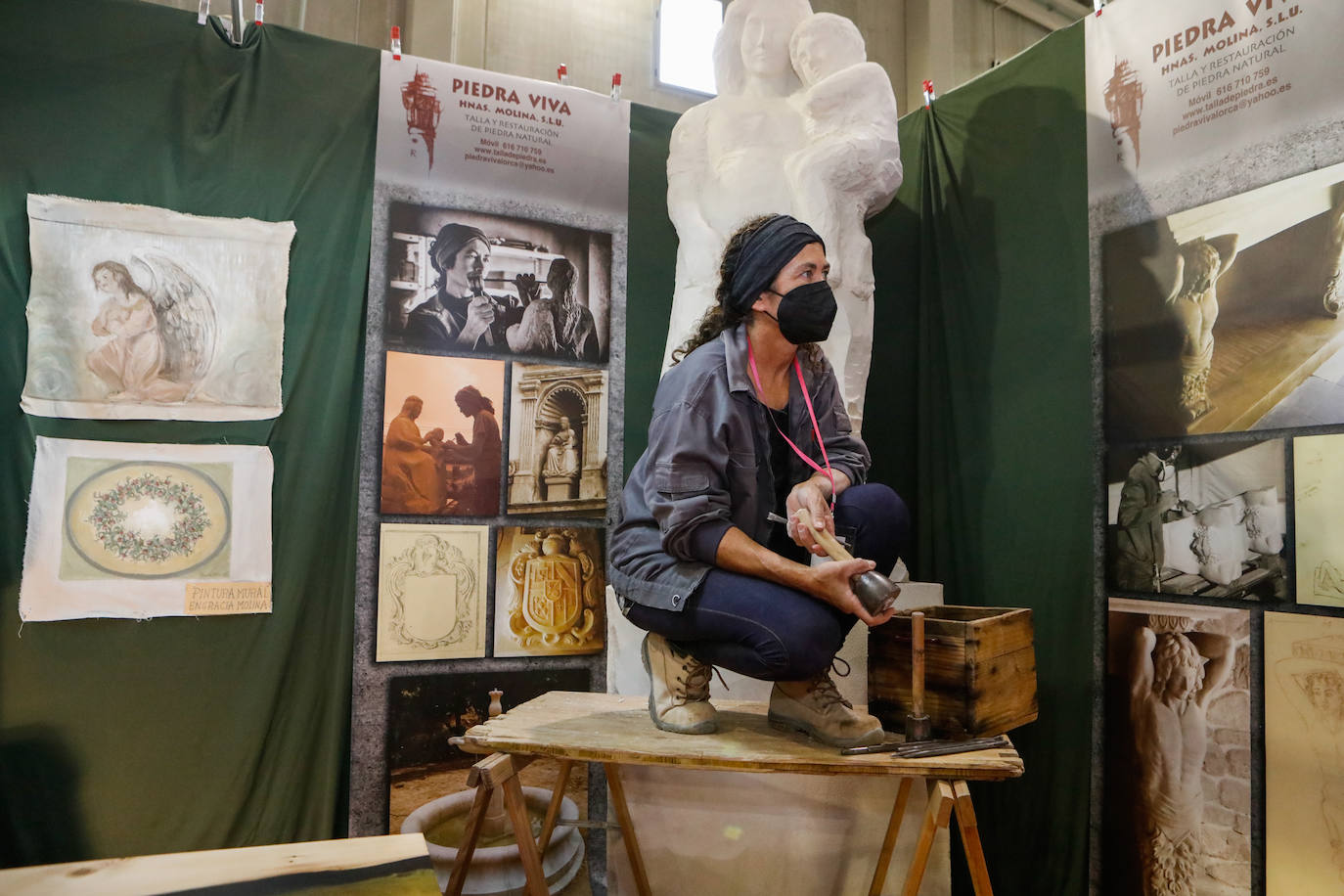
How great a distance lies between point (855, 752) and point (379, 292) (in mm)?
2355

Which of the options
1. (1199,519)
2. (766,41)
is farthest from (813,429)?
(766,41)

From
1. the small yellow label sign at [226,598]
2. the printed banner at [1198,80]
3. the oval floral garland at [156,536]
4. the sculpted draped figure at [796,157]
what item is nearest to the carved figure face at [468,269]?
the sculpted draped figure at [796,157]

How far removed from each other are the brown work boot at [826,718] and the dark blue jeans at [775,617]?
0.24 ft


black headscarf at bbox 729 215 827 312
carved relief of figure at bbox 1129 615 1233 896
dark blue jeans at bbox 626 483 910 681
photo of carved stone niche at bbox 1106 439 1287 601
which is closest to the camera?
dark blue jeans at bbox 626 483 910 681

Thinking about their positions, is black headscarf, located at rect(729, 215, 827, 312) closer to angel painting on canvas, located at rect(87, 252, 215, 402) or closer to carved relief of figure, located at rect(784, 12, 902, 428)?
carved relief of figure, located at rect(784, 12, 902, 428)

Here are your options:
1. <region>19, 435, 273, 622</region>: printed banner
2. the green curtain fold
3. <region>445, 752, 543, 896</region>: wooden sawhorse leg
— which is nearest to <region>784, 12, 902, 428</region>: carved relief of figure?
the green curtain fold

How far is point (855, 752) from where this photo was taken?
6.48 ft

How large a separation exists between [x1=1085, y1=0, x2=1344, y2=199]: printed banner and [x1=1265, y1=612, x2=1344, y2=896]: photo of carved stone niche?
145 centimetres

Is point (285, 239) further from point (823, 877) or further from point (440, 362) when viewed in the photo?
point (823, 877)

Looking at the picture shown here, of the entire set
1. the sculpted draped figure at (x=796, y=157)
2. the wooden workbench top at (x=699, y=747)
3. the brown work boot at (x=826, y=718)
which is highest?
the sculpted draped figure at (x=796, y=157)

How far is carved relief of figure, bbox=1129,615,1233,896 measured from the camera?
265cm

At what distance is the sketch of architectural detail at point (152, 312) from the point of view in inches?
112

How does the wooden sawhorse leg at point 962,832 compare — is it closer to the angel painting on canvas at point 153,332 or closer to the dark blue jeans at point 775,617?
the dark blue jeans at point 775,617

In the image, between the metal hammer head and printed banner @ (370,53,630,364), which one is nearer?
the metal hammer head
